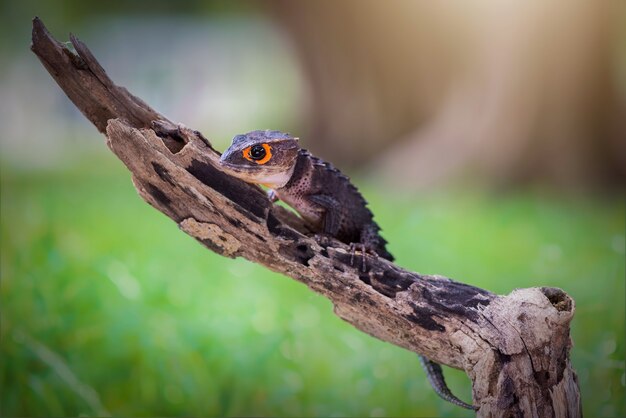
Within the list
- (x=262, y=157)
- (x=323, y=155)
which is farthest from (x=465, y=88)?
(x=262, y=157)

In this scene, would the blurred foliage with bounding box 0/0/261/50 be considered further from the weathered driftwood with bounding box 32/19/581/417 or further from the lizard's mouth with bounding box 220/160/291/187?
the lizard's mouth with bounding box 220/160/291/187

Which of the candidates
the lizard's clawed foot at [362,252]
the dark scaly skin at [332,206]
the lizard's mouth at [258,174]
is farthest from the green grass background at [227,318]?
the lizard's mouth at [258,174]

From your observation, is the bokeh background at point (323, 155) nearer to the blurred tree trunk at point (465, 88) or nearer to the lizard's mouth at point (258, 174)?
the blurred tree trunk at point (465, 88)

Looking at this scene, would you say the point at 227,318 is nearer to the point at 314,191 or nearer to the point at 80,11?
the point at 314,191

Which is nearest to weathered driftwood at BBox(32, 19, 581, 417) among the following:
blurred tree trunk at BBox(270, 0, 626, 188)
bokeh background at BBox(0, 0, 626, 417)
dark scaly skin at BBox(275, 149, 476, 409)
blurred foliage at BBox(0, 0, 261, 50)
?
dark scaly skin at BBox(275, 149, 476, 409)

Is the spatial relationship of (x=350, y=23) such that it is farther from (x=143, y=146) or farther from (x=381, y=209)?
(x=143, y=146)

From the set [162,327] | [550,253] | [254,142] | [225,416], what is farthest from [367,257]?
[550,253]
